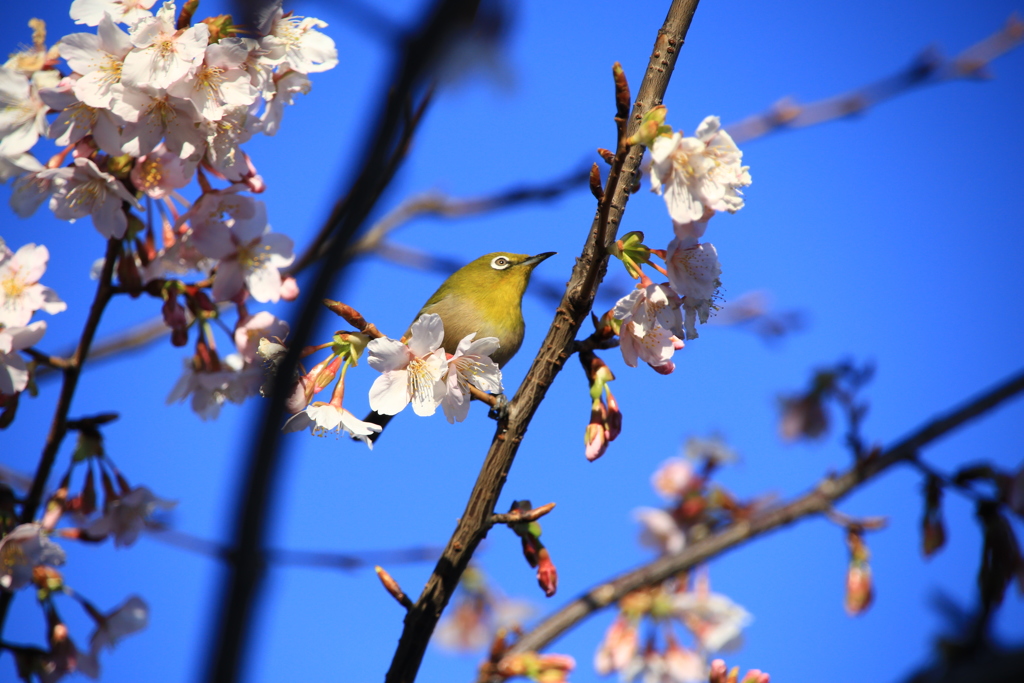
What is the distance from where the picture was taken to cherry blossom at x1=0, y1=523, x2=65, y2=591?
230 cm

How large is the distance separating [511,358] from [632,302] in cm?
191

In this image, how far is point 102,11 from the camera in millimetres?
2395

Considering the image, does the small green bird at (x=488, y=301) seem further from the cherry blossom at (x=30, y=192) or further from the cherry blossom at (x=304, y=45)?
the cherry blossom at (x=30, y=192)

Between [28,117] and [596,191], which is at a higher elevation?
[28,117]

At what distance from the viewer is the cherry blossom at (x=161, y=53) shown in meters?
2.24

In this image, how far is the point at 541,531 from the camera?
2.21m

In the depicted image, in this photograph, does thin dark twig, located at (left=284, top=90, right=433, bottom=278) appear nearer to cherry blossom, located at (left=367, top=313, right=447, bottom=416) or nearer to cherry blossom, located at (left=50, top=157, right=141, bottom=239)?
cherry blossom, located at (left=367, top=313, right=447, bottom=416)

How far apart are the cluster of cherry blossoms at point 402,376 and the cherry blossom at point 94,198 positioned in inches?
29.6

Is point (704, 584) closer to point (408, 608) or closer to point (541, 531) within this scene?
point (541, 531)

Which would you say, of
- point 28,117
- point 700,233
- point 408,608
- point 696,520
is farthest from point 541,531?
point 696,520

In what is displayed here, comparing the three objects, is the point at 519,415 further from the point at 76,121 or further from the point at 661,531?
the point at 661,531

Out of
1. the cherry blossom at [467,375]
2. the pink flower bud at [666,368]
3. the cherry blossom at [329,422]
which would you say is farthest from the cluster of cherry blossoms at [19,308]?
the pink flower bud at [666,368]

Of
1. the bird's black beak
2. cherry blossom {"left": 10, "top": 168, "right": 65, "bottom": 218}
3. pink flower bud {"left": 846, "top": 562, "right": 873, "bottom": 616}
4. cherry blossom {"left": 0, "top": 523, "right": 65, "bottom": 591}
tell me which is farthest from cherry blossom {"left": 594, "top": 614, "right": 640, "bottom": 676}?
cherry blossom {"left": 10, "top": 168, "right": 65, "bottom": 218}

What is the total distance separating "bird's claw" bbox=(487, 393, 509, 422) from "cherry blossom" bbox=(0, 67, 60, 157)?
1719 millimetres
